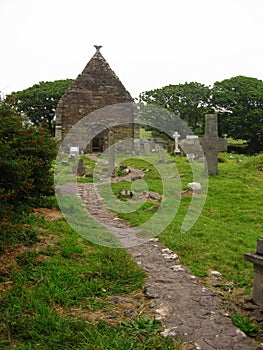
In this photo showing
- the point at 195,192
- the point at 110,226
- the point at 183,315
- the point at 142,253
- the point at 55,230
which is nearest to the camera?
the point at 183,315

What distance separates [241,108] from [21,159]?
31.1 m

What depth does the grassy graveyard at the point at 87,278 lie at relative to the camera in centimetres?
316

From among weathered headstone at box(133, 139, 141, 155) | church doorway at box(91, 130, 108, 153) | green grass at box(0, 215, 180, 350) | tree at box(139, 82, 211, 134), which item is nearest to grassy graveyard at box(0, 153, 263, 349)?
green grass at box(0, 215, 180, 350)

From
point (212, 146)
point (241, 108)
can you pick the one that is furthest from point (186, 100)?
point (212, 146)

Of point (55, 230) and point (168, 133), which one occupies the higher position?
point (168, 133)

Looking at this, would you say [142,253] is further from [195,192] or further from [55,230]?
[195,192]

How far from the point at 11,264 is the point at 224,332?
2781 mm

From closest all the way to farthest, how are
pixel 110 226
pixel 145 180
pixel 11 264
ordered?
pixel 11 264
pixel 110 226
pixel 145 180

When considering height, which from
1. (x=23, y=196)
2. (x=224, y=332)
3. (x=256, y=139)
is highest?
(x=256, y=139)

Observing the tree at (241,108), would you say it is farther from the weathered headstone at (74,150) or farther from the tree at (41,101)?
the tree at (41,101)

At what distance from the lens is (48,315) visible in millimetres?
3361

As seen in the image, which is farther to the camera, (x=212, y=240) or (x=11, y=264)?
(x=212, y=240)

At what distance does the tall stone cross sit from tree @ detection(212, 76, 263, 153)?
2005cm

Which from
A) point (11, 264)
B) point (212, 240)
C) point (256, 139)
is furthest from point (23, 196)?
point (256, 139)
